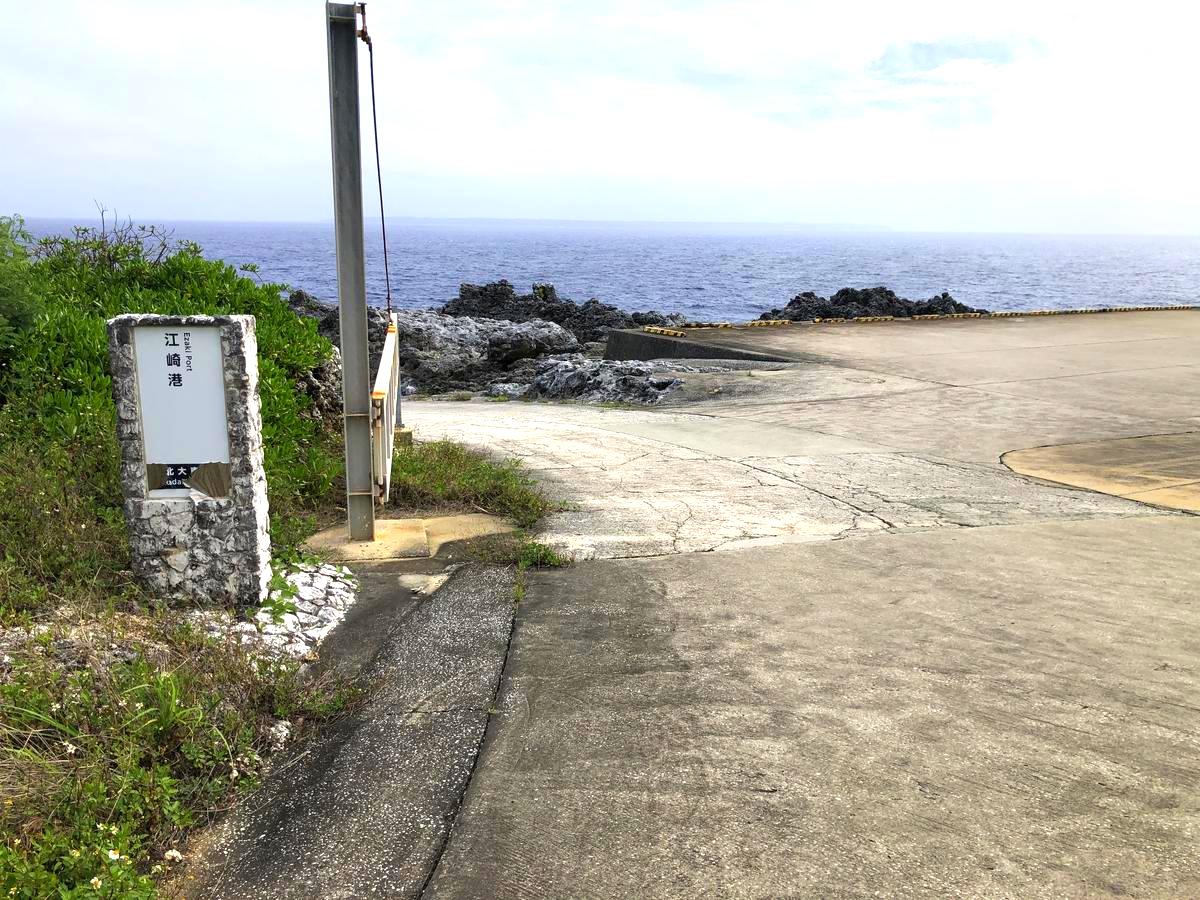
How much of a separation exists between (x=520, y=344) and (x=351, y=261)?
20.5 meters

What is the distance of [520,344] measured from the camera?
2703 cm

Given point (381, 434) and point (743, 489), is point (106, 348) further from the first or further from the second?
point (743, 489)

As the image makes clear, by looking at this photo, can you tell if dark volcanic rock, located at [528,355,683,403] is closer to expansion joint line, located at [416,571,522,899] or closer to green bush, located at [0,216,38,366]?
green bush, located at [0,216,38,366]

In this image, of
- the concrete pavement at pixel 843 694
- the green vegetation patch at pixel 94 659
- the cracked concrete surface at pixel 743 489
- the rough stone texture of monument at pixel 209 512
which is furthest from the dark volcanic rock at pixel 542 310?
the rough stone texture of monument at pixel 209 512

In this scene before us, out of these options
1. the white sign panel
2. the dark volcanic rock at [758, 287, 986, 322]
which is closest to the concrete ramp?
the white sign panel

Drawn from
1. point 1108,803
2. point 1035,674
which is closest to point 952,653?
point 1035,674

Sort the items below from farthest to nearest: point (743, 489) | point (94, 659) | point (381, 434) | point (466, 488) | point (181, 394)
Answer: point (743, 489) < point (466, 488) < point (381, 434) < point (181, 394) < point (94, 659)

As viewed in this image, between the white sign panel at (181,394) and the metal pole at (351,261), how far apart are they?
123 cm

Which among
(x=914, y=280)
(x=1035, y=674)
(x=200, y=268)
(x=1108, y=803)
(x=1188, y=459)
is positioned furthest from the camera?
(x=914, y=280)

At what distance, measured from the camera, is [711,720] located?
428 cm

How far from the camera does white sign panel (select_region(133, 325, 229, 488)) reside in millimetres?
5102

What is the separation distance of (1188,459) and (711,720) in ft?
25.7

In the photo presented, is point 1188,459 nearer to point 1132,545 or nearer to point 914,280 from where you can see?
point 1132,545

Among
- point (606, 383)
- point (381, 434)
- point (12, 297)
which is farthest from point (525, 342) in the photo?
point (381, 434)
